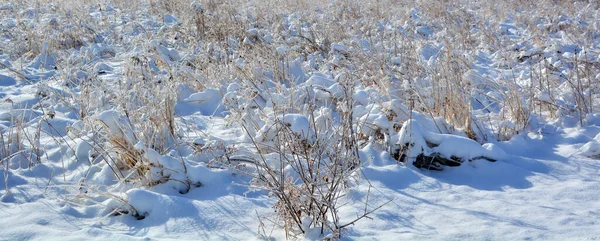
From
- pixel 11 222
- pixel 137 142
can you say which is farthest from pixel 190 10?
pixel 11 222

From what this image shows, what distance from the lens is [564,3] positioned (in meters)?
10.8

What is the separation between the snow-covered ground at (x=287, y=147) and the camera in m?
2.16

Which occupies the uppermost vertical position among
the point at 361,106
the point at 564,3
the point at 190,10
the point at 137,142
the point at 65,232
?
the point at 564,3

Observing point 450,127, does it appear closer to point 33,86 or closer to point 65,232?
point 65,232

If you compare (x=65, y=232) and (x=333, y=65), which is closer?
(x=65, y=232)

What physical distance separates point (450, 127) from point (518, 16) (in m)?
6.36

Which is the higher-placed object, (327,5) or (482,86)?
(327,5)

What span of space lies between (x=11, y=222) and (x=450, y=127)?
8.32ft

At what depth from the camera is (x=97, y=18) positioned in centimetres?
726

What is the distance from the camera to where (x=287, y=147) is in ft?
8.86

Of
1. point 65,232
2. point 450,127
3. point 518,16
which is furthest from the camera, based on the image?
point 518,16

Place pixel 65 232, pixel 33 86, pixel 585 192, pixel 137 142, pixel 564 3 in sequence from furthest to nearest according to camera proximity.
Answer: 1. pixel 564 3
2. pixel 33 86
3. pixel 137 142
4. pixel 585 192
5. pixel 65 232

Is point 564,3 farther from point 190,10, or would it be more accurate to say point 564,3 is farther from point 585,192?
point 585,192

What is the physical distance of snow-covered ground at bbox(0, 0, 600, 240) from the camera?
216 cm
